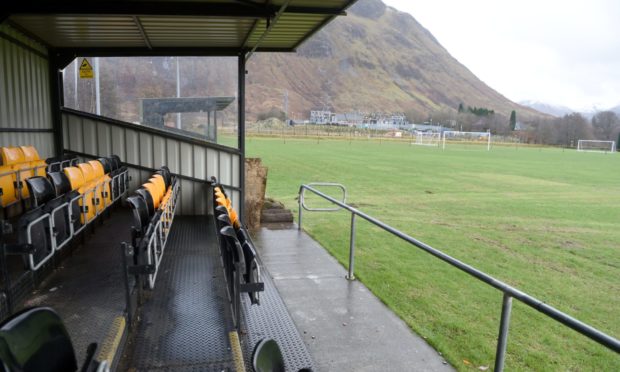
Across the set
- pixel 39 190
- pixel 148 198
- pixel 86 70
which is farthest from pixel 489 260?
pixel 86 70

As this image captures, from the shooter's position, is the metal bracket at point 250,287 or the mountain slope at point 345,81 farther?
the mountain slope at point 345,81

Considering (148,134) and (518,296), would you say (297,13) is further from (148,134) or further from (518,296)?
(518,296)

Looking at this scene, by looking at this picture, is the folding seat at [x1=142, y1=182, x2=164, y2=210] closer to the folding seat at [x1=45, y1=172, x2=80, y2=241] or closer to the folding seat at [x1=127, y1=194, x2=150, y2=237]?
the folding seat at [x1=127, y1=194, x2=150, y2=237]

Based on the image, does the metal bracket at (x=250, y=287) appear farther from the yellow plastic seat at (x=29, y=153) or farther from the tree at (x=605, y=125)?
the tree at (x=605, y=125)

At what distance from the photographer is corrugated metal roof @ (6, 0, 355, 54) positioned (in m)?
5.11

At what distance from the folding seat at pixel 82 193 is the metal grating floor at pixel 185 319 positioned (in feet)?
3.07

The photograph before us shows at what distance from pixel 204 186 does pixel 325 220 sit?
3.04 metres

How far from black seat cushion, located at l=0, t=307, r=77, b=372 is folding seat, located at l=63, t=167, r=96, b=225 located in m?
2.81

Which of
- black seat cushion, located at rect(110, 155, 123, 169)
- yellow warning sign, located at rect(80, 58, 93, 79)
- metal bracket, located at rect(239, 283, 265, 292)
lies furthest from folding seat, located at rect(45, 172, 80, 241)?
yellow warning sign, located at rect(80, 58, 93, 79)

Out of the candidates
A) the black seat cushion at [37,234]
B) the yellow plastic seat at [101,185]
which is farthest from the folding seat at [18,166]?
the black seat cushion at [37,234]

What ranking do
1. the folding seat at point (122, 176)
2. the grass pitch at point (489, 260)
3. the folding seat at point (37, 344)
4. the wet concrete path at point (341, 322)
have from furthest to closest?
1. the folding seat at point (122, 176)
2. the grass pitch at point (489, 260)
3. the wet concrete path at point (341, 322)
4. the folding seat at point (37, 344)

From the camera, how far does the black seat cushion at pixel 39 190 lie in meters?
4.02

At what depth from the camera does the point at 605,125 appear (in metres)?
89.5

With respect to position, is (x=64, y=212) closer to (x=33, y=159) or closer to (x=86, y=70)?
(x=33, y=159)
